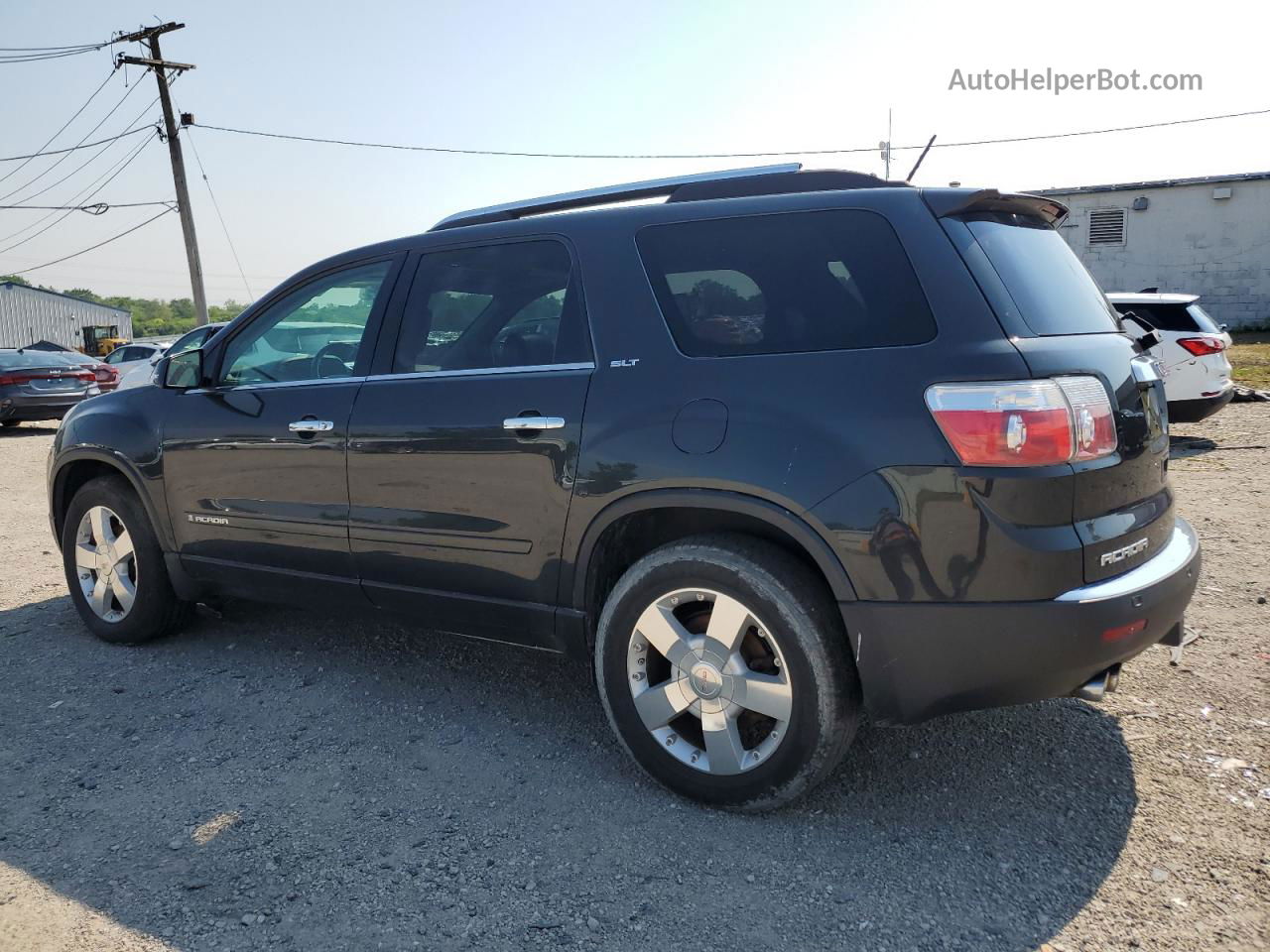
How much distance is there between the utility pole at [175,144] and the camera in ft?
84.0

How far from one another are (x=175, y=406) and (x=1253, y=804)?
4.41 m

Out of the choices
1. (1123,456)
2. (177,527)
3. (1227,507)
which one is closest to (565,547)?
(1123,456)

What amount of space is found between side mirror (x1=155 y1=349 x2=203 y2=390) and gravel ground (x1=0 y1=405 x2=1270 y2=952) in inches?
50.6

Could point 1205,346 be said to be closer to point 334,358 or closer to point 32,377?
point 334,358

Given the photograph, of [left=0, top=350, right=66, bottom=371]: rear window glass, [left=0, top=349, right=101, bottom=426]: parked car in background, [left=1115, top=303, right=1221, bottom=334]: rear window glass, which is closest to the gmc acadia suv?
[left=1115, top=303, right=1221, bottom=334]: rear window glass

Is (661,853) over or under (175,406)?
under

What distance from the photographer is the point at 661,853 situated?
2.88 meters

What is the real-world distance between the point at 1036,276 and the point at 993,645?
3.72 feet

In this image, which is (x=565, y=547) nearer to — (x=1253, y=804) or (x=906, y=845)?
(x=906, y=845)

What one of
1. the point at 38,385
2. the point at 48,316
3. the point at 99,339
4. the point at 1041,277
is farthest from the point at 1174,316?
the point at 48,316

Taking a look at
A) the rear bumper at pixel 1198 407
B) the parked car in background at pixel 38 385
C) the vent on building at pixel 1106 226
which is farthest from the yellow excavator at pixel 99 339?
the rear bumper at pixel 1198 407

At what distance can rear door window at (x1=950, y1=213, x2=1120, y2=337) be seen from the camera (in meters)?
2.82

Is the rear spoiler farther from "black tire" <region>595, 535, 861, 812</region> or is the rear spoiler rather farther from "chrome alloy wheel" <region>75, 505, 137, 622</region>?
"chrome alloy wheel" <region>75, 505, 137, 622</region>

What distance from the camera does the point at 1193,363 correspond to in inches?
414
